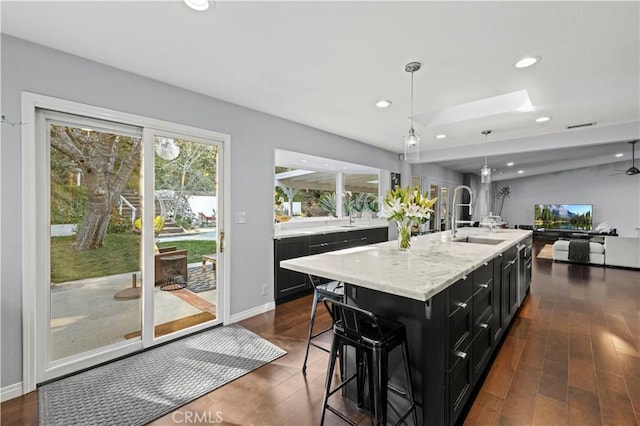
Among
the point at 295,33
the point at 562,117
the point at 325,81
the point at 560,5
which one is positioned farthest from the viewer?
the point at 562,117

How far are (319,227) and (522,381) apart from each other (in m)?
3.31

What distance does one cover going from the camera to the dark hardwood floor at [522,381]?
179 centimetres

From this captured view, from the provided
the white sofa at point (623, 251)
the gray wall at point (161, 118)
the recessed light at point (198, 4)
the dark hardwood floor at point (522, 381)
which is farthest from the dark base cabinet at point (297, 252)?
the white sofa at point (623, 251)

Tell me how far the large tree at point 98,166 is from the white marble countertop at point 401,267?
1755mm

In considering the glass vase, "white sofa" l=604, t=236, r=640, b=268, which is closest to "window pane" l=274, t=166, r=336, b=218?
the glass vase

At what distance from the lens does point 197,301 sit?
121 inches

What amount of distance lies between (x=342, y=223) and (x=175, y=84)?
3564 millimetres

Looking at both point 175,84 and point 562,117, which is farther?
point 562,117

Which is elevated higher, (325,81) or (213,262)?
(325,81)

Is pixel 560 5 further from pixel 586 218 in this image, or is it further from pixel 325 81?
pixel 586 218

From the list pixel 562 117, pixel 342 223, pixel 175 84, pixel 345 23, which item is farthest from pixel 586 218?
pixel 175 84

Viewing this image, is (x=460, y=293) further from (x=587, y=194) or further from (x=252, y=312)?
(x=587, y=194)

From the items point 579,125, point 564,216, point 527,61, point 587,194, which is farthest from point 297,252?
point 587,194

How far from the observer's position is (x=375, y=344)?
1.39 metres
